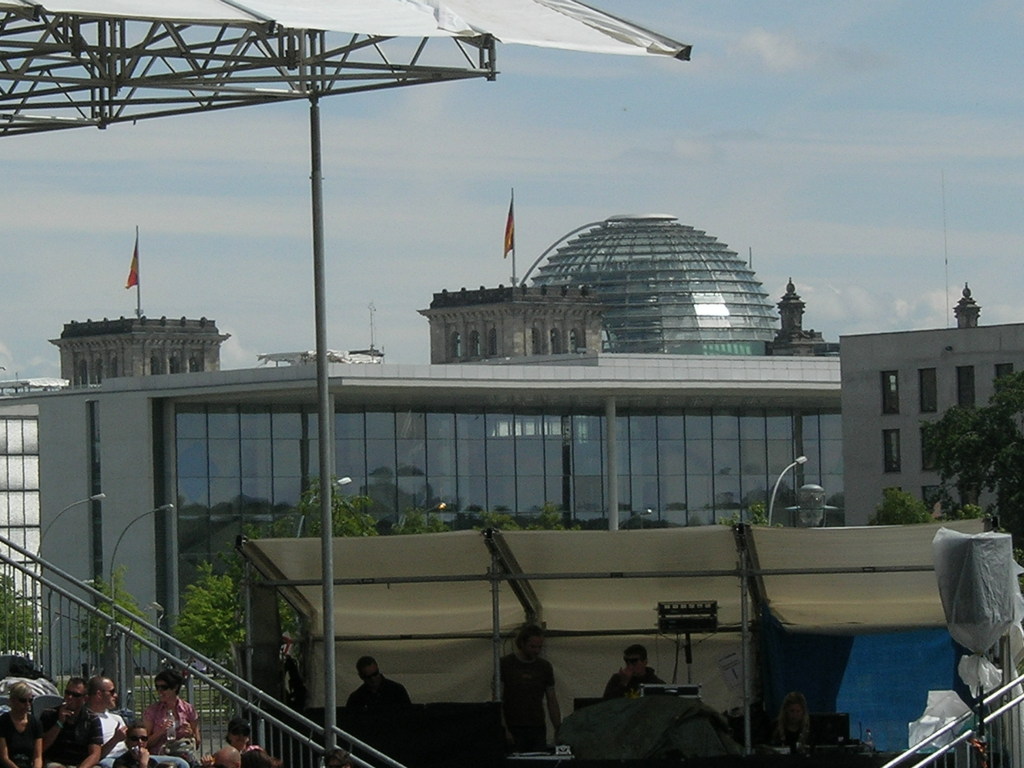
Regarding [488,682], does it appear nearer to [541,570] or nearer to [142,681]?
[541,570]

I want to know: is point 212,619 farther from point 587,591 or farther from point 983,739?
point 983,739

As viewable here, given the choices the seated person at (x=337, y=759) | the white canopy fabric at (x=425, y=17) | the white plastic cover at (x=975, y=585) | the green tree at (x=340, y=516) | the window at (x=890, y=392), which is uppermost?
the white canopy fabric at (x=425, y=17)

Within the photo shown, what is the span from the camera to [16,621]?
18.8 metres

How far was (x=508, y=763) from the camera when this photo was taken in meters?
17.0

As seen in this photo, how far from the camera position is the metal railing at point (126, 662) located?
17.0m

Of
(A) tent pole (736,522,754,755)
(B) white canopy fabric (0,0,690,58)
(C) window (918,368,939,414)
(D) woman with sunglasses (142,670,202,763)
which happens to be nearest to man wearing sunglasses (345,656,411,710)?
(D) woman with sunglasses (142,670,202,763)

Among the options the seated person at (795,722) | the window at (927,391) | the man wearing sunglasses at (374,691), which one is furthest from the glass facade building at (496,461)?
the seated person at (795,722)

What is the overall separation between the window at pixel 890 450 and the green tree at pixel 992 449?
15.1 m

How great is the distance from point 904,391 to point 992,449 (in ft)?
57.1

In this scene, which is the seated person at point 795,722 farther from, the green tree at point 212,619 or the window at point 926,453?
the window at point 926,453

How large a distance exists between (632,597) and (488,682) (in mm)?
1475

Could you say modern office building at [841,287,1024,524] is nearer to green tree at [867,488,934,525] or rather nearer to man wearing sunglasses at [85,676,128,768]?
green tree at [867,488,934,525]

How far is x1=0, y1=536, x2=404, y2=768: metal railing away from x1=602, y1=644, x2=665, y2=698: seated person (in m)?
2.00

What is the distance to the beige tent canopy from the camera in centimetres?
1797
